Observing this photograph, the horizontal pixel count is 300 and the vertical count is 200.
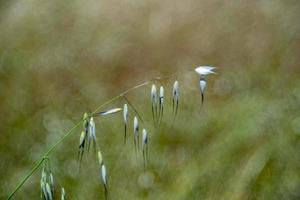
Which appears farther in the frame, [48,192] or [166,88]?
[166,88]

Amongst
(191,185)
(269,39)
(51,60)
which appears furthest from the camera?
(51,60)

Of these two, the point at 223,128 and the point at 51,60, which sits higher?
the point at 51,60

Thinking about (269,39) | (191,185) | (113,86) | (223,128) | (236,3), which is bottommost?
(191,185)

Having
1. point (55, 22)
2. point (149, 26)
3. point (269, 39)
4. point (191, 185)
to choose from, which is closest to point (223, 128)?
point (191, 185)

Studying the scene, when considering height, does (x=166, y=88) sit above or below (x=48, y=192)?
above

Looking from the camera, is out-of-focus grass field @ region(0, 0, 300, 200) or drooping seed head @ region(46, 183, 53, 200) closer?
drooping seed head @ region(46, 183, 53, 200)

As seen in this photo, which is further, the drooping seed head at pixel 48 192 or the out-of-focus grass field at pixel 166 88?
the out-of-focus grass field at pixel 166 88

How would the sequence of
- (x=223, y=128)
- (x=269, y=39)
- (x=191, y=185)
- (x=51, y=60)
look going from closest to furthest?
(x=191, y=185) < (x=223, y=128) < (x=269, y=39) < (x=51, y=60)

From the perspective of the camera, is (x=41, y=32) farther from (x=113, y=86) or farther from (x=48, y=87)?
(x=113, y=86)
